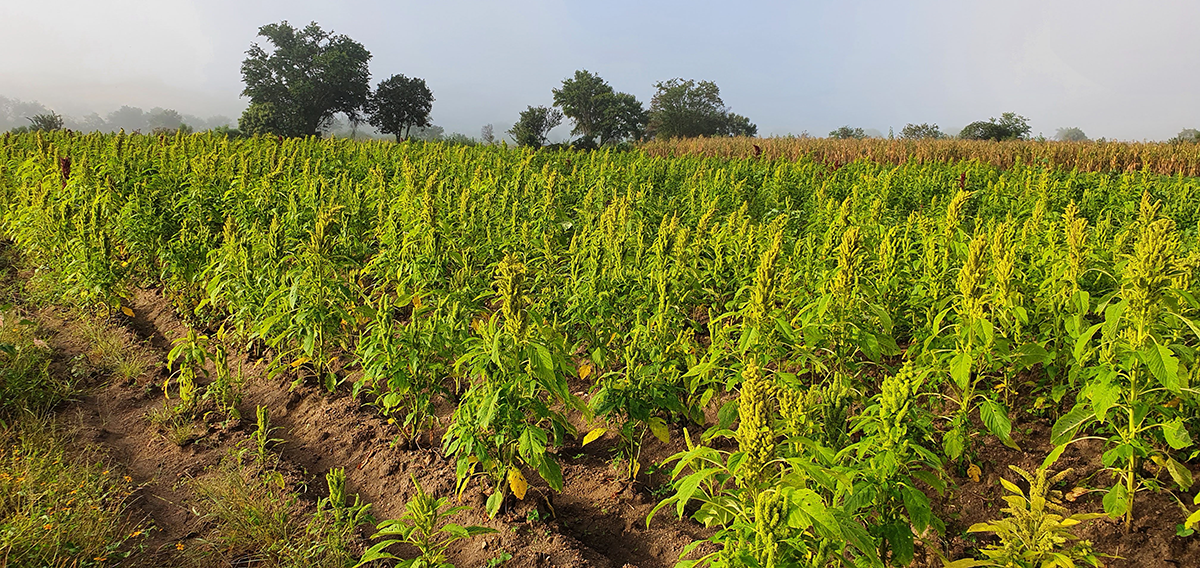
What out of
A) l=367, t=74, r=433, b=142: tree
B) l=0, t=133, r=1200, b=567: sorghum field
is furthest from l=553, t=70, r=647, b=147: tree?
l=0, t=133, r=1200, b=567: sorghum field

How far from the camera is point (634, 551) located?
3.15 metres

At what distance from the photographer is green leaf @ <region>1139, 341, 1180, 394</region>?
2.38 m

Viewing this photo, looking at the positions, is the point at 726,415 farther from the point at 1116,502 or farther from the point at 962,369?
the point at 1116,502

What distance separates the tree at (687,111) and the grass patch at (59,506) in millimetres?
59615

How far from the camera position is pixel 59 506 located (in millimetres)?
3109

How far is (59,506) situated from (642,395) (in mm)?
2908

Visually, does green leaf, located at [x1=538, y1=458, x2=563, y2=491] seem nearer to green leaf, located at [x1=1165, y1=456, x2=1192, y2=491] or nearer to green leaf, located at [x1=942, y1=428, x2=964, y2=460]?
green leaf, located at [x1=942, y1=428, x2=964, y2=460]

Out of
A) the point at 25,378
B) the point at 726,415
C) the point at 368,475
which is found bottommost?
the point at 368,475

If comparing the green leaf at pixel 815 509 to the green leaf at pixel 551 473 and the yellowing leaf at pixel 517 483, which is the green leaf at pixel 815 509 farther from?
the yellowing leaf at pixel 517 483

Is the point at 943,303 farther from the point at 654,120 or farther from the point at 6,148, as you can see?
the point at 654,120

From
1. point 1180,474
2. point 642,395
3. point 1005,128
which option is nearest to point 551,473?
point 642,395

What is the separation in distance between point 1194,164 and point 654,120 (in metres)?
Result: 51.2

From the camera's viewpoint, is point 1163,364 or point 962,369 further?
point 962,369

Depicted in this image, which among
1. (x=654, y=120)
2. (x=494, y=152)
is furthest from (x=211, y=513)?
(x=654, y=120)
